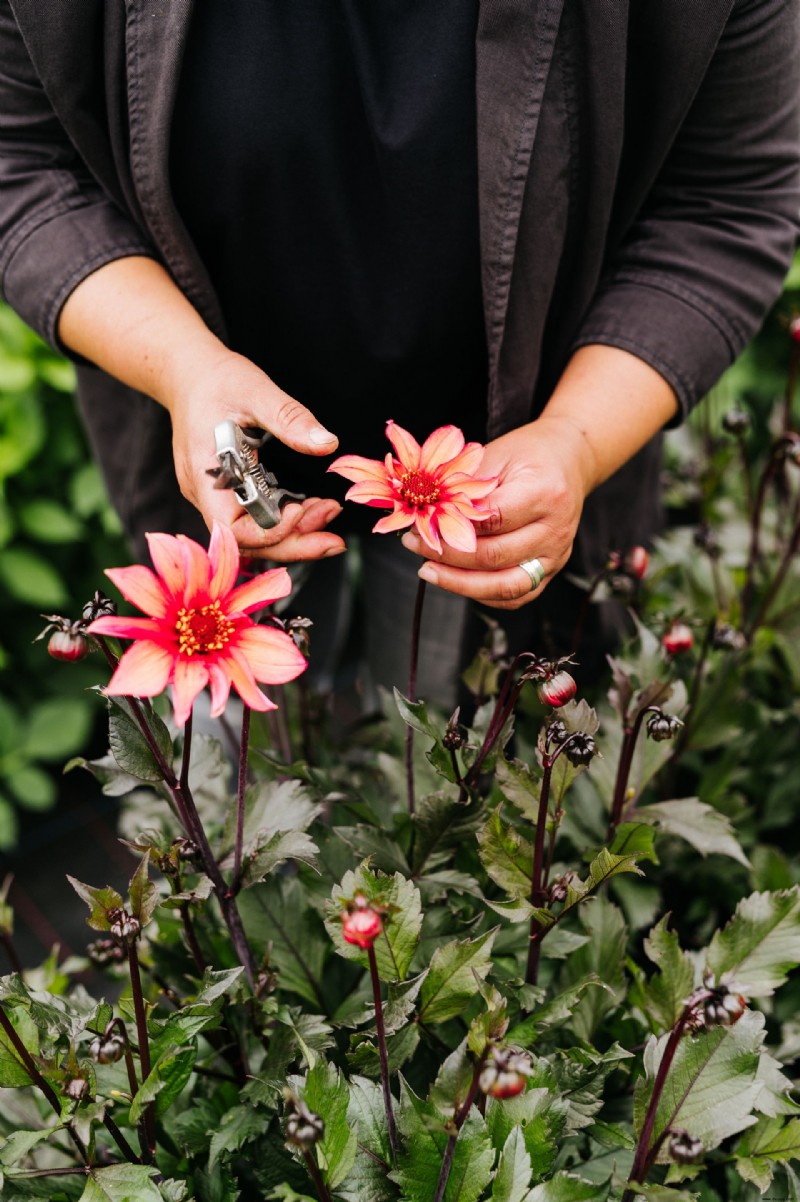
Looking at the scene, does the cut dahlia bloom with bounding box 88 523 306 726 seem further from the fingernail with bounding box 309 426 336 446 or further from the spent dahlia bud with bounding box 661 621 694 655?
the spent dahlia bud with bounding box 661 621 694 655

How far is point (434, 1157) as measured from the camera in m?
0.66

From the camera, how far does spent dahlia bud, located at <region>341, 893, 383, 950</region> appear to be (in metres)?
0.57

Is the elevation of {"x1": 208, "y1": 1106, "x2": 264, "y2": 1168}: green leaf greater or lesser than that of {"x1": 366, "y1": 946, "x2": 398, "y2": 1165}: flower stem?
lesser

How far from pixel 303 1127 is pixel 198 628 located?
0.30 m

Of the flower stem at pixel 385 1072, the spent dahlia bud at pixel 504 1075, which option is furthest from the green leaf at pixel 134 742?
the spent dahlia bud at pixel 504 1075

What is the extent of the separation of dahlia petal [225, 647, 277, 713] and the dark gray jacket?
0.48m

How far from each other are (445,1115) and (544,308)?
717mm

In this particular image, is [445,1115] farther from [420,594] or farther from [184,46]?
[184,46]

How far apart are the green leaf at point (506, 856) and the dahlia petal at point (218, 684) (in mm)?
224

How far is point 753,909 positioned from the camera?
0.77 meters

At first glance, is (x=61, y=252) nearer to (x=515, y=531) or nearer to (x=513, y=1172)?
(x=515, y=531)

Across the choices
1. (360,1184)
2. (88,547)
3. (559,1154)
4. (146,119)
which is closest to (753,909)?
(559,1154)

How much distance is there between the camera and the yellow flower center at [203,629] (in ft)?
2.14

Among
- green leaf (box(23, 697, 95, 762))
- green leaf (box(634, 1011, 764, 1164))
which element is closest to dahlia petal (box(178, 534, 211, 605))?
green leaf (box(634, 1011, 764, 1164))
